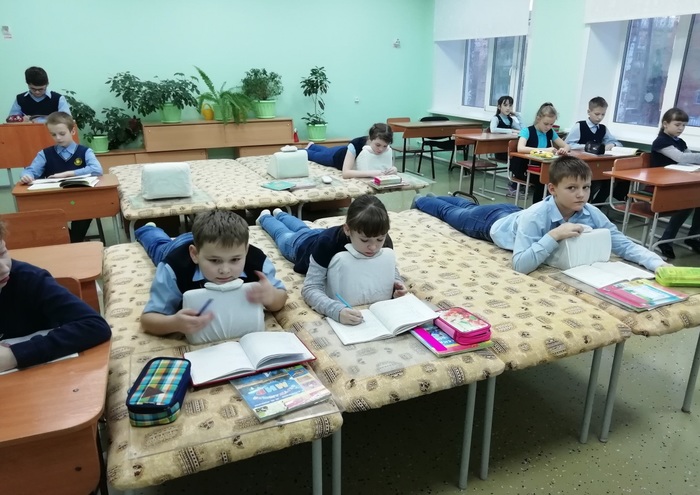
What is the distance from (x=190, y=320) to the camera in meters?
1.64

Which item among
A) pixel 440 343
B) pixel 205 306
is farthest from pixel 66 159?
pixel 440 343

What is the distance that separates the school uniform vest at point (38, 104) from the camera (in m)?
5.38

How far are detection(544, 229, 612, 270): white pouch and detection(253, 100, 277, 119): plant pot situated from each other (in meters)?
5.49

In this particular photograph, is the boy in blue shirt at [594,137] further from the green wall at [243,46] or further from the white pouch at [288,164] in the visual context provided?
the green wall at [243,46]

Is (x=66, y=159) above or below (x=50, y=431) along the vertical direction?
above

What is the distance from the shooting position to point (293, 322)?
74.2 inches

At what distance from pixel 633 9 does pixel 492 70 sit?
261 centimetres

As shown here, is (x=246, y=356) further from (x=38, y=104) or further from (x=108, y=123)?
(x=108, y=123)

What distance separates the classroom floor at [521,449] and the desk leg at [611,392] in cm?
5

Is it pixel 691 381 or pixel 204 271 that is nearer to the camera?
pixel 204 271

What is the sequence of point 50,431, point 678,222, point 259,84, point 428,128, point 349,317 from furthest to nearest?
point 259,84, point 428,128, point 678,222, point 349,317, point 50,431

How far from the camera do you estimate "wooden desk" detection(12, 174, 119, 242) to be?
3230 mm

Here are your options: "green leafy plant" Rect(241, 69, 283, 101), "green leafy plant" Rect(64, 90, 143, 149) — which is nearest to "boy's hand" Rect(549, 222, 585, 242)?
"green leafy plant" Rect(241, 69, 283, 101)

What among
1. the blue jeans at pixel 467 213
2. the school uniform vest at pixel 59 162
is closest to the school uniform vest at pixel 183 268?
the blue jeans at pixel 467 213
